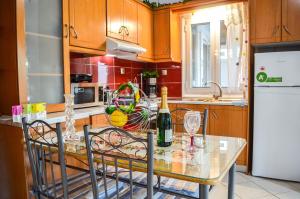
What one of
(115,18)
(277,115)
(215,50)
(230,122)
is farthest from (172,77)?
(277,115)

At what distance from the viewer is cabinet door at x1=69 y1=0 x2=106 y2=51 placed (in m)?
2.30

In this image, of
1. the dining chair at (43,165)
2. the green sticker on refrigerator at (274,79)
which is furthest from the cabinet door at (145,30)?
the dining chair at (43,165)

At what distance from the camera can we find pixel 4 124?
1852mm

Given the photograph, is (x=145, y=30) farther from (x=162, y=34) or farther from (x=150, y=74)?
(x=150, y=74)

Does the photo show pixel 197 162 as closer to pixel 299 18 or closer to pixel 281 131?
pixel 281 131

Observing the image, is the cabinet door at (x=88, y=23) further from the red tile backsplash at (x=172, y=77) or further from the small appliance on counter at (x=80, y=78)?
the red tile backsplash at (x=172, y=77)

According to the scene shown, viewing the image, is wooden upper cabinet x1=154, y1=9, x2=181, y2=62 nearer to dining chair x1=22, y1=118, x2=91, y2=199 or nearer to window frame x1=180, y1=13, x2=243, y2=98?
window frame x1=180, y1=13, x2=243, y2=98

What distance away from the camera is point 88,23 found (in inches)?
97.1

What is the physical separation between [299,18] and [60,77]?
99.6 inches

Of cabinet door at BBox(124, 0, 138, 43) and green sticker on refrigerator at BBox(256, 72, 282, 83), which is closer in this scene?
green sticker on refrigerator at BBox(256, 72, 282, 83)

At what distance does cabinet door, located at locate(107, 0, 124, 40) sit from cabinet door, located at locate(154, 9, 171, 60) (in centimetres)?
84

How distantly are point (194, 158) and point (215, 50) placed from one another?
2.89 m

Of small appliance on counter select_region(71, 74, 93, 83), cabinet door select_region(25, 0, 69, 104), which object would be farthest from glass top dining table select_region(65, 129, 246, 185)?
small appliance on counter select_region(71, 74, 93, 83)

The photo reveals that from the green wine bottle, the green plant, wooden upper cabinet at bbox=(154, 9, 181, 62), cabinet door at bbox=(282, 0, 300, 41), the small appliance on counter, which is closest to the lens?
the green wine bottle
